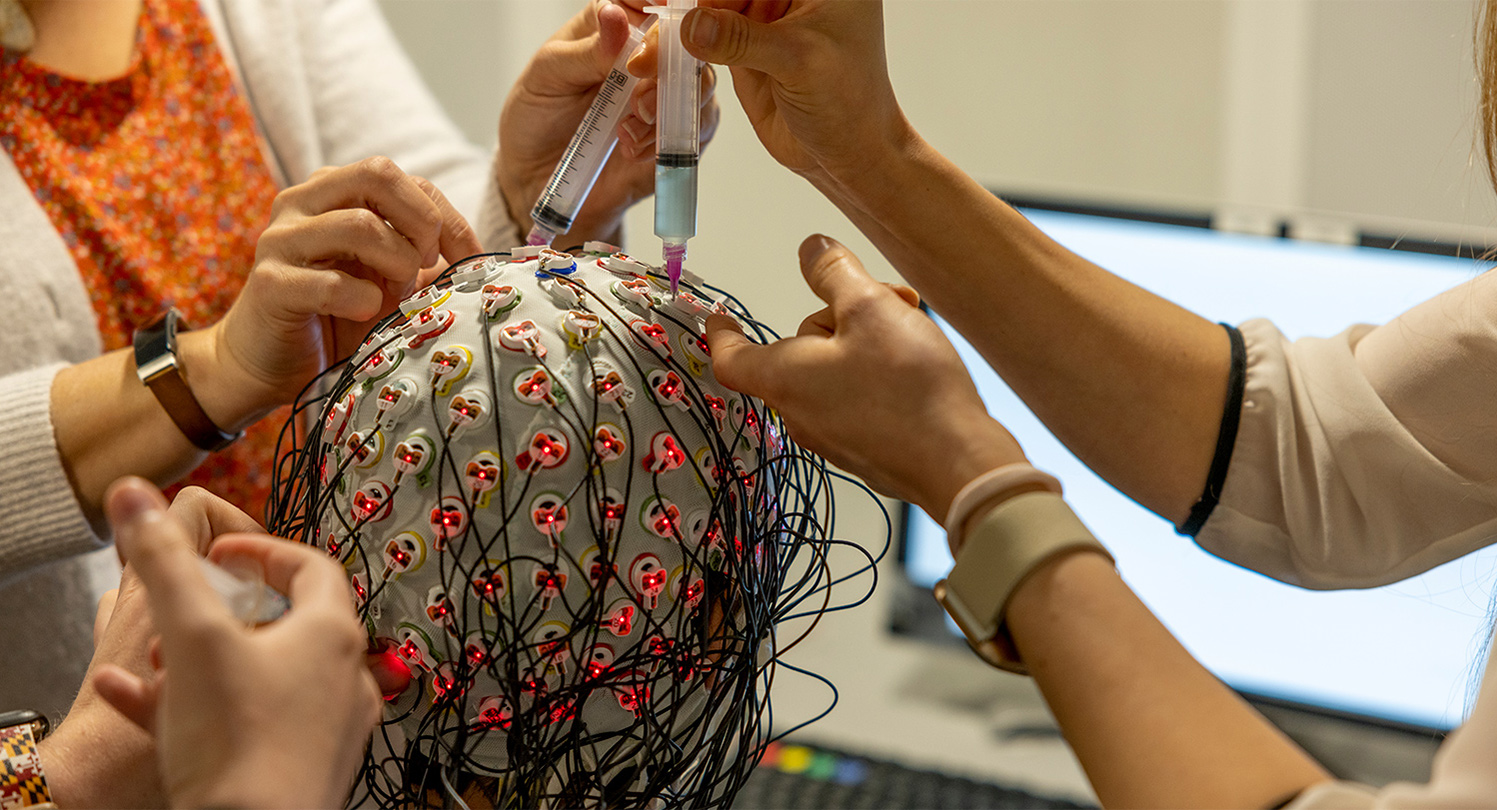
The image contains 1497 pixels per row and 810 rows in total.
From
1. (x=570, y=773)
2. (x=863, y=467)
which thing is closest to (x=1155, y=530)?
(x=863, y=467)

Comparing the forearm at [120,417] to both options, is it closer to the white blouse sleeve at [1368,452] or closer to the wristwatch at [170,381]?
the wristwatch at [170,381]

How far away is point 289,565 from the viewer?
1.62 ft

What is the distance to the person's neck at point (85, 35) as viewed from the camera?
3.01ft

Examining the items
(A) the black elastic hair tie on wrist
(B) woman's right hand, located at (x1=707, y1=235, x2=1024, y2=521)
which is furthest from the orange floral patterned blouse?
(A) the black elastic hair tie on wrist

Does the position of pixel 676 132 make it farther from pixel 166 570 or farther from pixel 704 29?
pixel 166 570

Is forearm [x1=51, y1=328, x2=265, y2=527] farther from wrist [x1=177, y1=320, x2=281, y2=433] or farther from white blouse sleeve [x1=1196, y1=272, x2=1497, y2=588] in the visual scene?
white blouse sleeve [x1=1196, y1=272, x2=1497, y2=588]

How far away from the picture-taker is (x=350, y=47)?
3.70 feet

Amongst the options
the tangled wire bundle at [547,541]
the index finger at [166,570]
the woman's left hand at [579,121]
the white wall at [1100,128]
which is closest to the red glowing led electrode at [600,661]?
the tangled wire bundle at [547,541]

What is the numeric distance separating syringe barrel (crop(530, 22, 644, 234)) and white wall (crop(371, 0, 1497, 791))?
676 millimetres

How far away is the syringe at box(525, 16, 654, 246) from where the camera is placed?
802 mm

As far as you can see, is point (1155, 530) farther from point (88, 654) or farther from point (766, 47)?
point (88, 654)

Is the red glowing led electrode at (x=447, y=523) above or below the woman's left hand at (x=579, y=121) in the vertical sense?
below

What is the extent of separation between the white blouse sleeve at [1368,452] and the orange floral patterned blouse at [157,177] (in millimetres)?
827

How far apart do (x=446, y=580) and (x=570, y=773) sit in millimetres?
133
